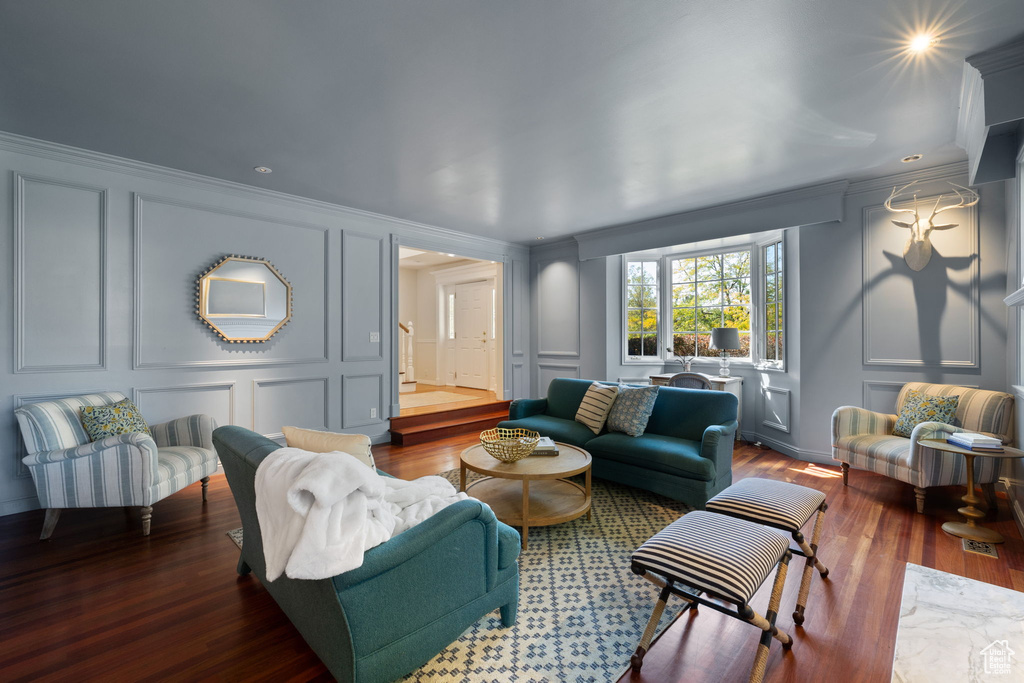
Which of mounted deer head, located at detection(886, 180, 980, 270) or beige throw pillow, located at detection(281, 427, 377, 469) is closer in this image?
beige throw pillow, located at detection(281, 427, 377, 469)

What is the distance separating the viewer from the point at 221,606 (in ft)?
7.07

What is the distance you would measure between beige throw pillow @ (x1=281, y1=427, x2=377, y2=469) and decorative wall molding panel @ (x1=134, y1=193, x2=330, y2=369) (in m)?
2.52

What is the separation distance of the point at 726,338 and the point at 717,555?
13.6ft

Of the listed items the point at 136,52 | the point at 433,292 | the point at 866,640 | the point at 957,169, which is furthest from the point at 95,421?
the point at 957,169

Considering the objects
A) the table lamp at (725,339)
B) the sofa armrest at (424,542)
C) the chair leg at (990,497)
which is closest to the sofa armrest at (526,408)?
the table lamp at (725,339)

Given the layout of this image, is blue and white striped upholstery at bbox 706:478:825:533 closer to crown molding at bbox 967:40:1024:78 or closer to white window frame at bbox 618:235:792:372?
crown molding at bbox 967:40:1024:78

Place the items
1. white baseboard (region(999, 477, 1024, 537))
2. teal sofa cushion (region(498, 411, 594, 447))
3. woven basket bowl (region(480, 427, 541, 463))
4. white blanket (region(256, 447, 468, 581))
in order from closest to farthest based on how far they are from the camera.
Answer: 1. white blanket (region(256, 447, 468, 581))
2. white baseboard (region(999, 477, 1024, 537))
3. woven basket bowl (region(480, 427, 541, 463))
4. teal sofa cushion (region(498, 411, 594, 447))

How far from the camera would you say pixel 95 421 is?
10.2 ft

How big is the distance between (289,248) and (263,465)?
11.8 feet

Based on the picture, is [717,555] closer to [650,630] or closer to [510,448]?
[650,630]

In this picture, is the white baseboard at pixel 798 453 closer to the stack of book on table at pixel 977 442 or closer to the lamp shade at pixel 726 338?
the lamp shade at pixel 726 338

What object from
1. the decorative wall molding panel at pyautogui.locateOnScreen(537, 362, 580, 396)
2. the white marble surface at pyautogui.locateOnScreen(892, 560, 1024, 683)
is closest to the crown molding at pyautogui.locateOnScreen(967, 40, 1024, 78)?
the white marble surface at pyautogui.locateOnScreen(892, 560, 1024, 683)

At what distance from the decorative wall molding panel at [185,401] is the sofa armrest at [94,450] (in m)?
0.88

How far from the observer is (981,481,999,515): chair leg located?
3.11m
